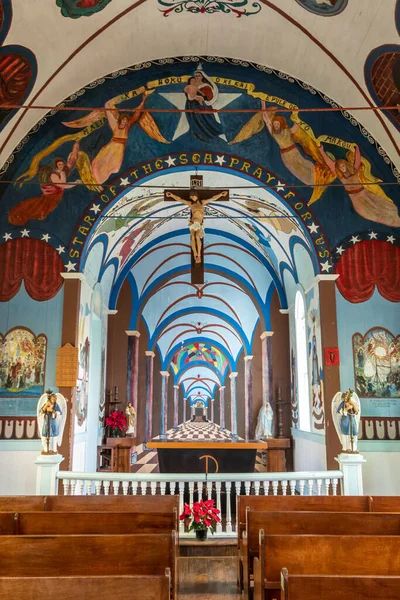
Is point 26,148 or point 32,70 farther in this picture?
point 26,148

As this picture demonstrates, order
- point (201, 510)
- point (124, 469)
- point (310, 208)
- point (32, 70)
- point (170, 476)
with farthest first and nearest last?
point (124, 469)
point (310, 208)
point (32, 70)
point (170, 476)
point (201, 510)

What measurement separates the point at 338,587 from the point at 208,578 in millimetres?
3547

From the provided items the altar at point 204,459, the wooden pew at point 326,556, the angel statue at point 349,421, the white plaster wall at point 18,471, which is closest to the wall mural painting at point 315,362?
the altar at point 204,459

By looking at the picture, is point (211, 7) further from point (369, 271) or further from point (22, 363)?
point (22, 363)

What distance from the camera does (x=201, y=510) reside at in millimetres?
6805

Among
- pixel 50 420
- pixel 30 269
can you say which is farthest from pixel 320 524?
pixel 30 269

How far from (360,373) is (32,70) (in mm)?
8862

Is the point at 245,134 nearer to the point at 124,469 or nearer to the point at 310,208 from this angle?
the point at 310,208

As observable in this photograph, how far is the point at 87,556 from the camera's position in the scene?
12.5 feet

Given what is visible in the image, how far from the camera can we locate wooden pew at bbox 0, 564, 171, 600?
2.99 m

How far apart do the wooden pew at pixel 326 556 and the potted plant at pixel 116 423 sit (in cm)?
1259

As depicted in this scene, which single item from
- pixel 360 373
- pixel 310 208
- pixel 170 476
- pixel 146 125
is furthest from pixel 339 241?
pixel 170 476

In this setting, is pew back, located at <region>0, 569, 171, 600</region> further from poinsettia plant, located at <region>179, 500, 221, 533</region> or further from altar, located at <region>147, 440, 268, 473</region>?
altar, located at <region>147, 440, 268, 473</region>

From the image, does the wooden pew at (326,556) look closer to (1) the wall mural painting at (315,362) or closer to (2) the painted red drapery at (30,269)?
(1) the wall mural painting at (315,362)
